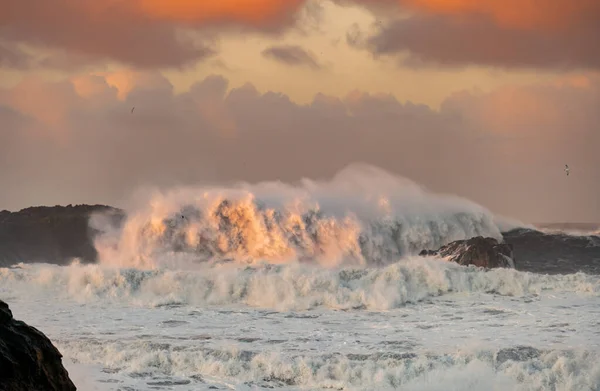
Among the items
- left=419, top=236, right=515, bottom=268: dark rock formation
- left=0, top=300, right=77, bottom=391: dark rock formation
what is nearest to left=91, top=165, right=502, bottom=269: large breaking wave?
left=419, top=236, right=515, bottom=268: dark rock formation

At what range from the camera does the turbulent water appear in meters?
15.9

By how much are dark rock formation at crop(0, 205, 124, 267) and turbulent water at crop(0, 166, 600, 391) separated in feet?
19.5

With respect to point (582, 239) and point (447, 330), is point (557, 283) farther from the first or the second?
point (582, 239)

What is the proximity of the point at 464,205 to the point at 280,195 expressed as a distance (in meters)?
9.21

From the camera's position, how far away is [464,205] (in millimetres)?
39500

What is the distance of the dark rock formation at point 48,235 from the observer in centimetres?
4709

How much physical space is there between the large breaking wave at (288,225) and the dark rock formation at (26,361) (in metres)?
22.2

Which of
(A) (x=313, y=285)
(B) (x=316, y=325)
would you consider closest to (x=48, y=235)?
(A) (x=313, y=285)

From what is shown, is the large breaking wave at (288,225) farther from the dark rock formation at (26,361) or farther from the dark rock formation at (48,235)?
the dark rock formation at (26,361)

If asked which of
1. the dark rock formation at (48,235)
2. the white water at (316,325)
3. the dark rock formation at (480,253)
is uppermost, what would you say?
the dark rock formation at (48,235)

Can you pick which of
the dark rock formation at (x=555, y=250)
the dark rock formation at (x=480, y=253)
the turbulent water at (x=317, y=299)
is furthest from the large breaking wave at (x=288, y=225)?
the dark rock formation at (x=480, y=253)

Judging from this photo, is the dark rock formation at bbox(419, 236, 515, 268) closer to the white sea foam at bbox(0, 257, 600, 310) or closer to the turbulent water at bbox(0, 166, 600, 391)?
the turbulent water at bbox(0, 166, 600, 391)

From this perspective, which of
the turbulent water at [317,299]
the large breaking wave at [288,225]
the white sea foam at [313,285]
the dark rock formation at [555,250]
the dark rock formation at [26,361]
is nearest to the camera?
the dark rock formation at [26,361]

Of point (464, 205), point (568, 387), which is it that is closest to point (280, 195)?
point (464, 205)
